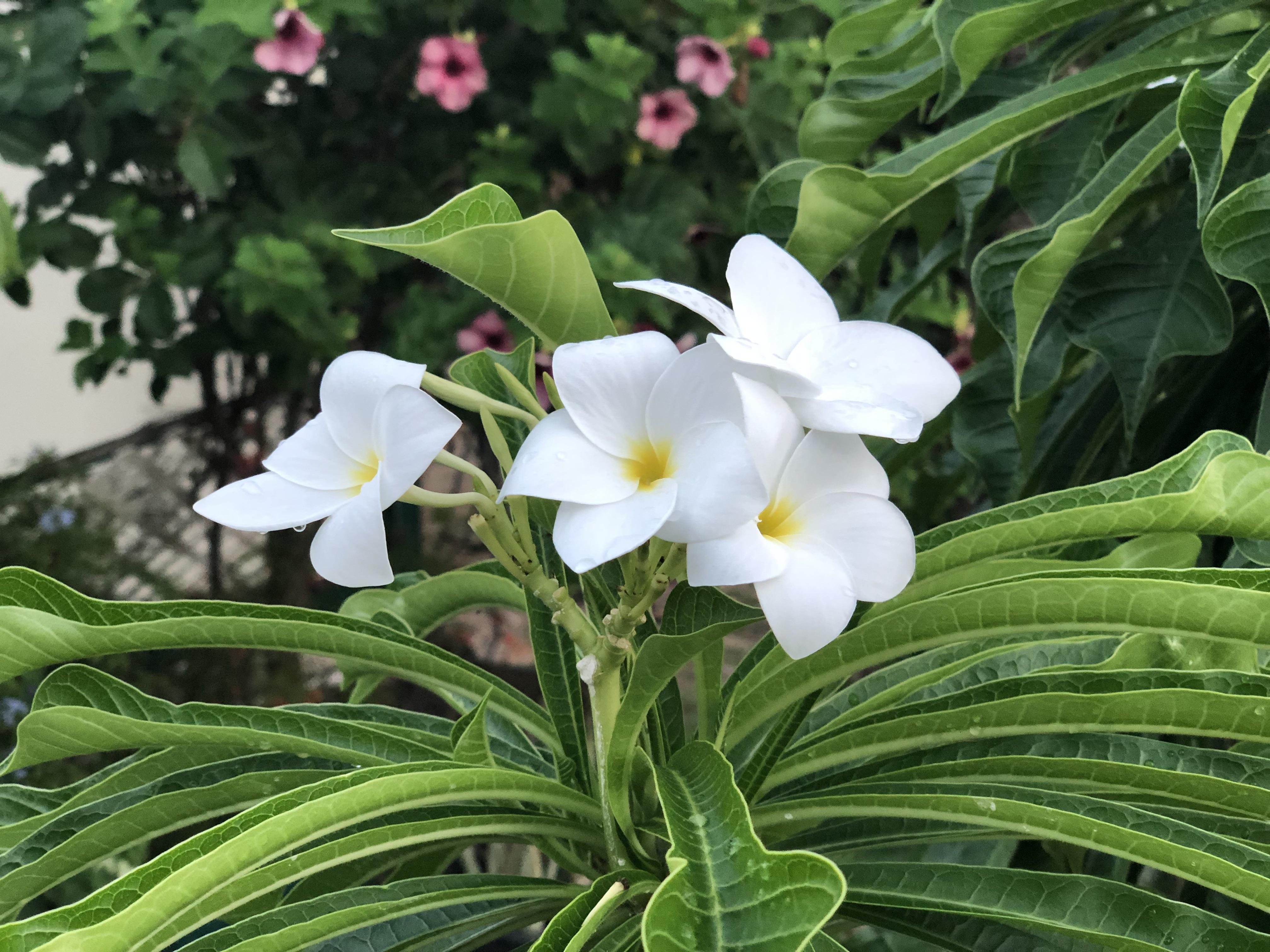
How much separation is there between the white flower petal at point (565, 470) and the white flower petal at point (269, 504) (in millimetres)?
66

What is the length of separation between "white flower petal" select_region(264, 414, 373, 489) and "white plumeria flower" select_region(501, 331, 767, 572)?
0.23 ft

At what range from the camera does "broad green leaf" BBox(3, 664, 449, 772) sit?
388mm

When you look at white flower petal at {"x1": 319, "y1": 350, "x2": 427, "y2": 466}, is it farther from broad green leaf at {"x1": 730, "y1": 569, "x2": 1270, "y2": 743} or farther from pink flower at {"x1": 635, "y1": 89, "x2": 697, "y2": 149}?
pink flower at {"x1": 635, "y1": 89, "x2": 697, "y2": 149}

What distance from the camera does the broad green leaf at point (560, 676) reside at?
0.47 m

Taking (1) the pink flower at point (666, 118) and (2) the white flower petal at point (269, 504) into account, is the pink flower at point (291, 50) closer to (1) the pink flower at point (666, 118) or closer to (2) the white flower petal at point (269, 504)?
(1) the pink flower at point (666, 118)

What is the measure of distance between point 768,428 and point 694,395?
0.03 m

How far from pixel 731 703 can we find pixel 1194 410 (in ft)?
1.50

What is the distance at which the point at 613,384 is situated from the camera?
313 mm

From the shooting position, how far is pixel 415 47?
1.71 meters

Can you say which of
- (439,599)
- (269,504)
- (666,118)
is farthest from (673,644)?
(666,118)

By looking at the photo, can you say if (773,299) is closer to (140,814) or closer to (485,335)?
(140,814)

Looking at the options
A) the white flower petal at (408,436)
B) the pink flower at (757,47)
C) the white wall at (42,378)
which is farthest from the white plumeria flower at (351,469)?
the white wall at (42,378)

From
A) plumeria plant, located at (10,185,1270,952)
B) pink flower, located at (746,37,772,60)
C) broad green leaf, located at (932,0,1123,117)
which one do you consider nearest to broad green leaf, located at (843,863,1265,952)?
plumeria plant, located at (10,185,1270,952)

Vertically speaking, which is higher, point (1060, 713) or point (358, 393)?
point (358, 393)
